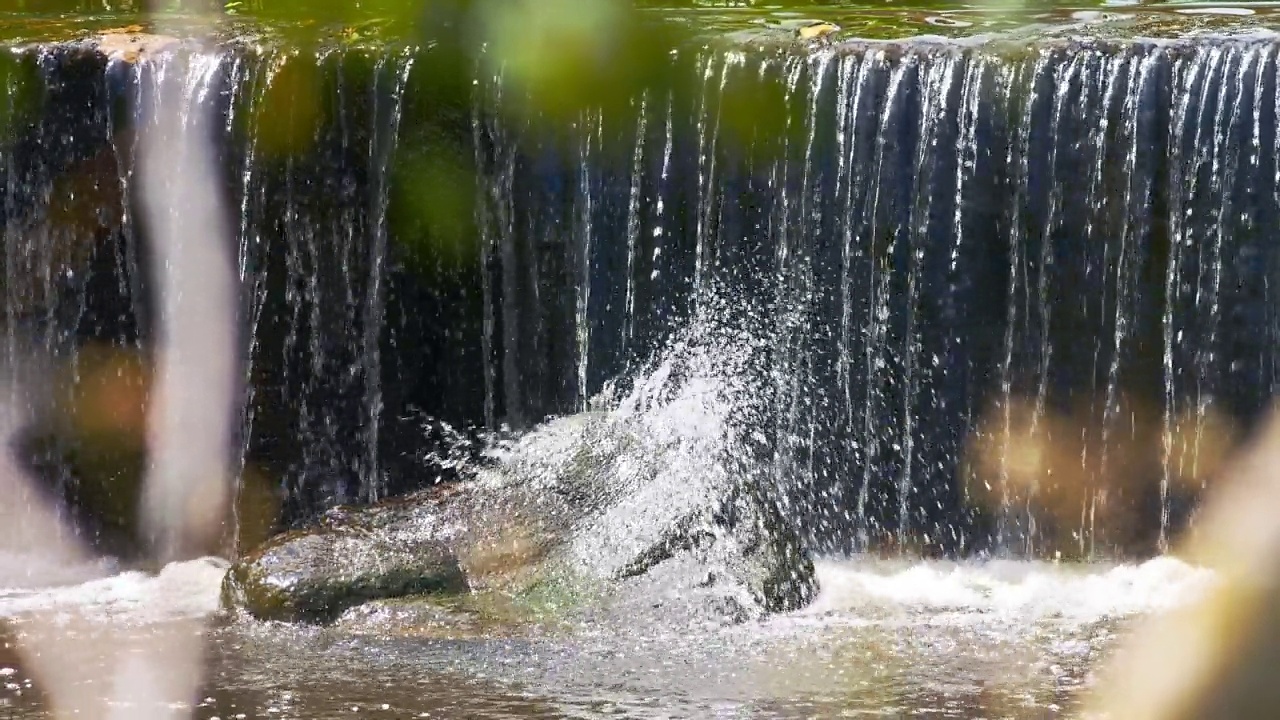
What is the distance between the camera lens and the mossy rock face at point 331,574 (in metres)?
7.50

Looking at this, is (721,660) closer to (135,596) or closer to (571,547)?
(571,547)

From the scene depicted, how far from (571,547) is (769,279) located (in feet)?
6.37

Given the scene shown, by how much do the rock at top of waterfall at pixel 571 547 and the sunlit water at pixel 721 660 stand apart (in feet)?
0.64

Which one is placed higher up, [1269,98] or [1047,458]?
[1269,98]

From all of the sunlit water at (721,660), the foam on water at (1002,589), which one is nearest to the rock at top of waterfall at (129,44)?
the sunlit water at (721,660)

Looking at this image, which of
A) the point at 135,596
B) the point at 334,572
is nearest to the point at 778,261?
the point at 334,572

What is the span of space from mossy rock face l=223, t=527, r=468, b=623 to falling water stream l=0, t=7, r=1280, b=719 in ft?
1.84

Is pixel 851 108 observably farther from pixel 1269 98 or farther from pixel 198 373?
pixel 198 373

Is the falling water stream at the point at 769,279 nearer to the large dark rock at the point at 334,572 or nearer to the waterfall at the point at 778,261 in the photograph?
the waterfall at the point at 778,261

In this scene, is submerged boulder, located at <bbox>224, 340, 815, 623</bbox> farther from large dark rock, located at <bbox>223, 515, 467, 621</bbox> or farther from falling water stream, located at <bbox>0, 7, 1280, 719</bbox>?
falling water stream, located at <bbox>0, 7, 1280, 719</bbox>

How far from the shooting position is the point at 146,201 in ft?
31.1

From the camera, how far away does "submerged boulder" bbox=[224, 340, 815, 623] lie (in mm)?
7512

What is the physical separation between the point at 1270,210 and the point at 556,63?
138 inches

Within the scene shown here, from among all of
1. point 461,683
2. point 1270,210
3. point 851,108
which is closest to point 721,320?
point 851,108
